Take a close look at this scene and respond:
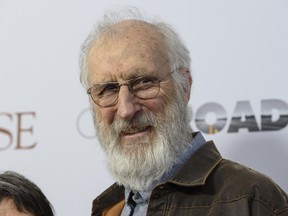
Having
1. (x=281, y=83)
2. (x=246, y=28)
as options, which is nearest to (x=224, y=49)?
(x=246, y=28)

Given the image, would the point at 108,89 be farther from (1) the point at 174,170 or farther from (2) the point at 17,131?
(2) the point at 17,131

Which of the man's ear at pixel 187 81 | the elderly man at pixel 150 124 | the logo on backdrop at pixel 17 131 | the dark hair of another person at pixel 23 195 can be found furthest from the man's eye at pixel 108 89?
the logo on backdrop at pixel 17 131

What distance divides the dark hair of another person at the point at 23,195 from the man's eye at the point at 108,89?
12.7 inches

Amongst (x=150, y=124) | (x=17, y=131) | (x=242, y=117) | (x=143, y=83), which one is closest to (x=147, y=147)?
(x=150, y=124)

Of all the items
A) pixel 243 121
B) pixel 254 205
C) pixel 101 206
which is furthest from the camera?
pixel 243 121

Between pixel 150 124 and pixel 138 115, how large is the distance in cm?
4

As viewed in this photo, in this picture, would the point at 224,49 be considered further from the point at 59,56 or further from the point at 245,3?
the point at 59,56

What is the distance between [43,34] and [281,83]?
32.6 inches

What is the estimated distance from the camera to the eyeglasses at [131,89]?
1.48m

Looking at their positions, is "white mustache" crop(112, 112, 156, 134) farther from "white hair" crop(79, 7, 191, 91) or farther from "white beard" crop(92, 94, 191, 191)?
"white hair" crop(79, 7, 191, 91)

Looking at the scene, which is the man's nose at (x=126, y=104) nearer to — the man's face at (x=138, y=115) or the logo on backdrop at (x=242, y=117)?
the man's face at (x=138, y=115)

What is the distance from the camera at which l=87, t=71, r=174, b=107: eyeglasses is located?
4.85ft

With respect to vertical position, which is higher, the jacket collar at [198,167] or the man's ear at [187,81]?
the man's ear at [187,81]

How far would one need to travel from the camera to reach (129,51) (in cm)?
150
